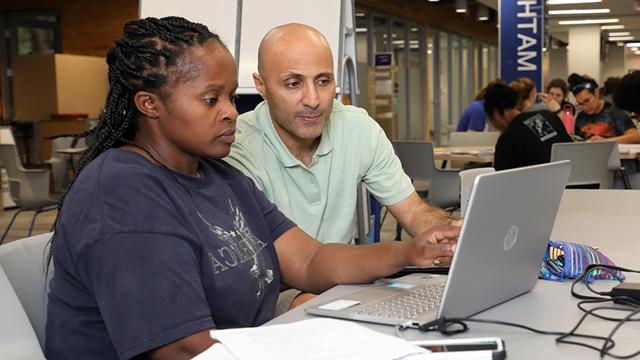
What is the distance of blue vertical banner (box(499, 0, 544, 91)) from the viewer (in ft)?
27.0

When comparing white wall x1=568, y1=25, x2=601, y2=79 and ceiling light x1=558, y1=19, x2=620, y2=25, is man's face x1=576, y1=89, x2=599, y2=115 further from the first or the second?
white wall x1=568, y1=25, x2=601, y2=79

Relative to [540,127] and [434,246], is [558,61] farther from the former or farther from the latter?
[434,246]

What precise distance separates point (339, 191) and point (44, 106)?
404 inches

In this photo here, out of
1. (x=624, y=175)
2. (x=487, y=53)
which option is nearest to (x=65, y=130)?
(x=624, y=175)

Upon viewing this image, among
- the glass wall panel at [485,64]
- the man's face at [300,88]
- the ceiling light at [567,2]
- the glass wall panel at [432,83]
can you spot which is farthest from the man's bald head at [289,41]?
the glass wall panel at [485,64]

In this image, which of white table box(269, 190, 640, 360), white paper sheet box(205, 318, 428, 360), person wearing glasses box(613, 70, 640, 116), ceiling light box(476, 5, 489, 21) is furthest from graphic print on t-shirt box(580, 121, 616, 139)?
ceiling light box(476, 5, 489, 21)

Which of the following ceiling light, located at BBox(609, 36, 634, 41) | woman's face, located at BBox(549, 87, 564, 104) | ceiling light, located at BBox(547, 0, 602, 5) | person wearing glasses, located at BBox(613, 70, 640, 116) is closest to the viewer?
person wearing glasses, located at BBox(613, 70, 640, 116)

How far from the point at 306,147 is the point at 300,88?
178 mm

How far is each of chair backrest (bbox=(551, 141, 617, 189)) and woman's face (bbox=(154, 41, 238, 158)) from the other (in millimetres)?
3749

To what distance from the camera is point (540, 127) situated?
4906 mm

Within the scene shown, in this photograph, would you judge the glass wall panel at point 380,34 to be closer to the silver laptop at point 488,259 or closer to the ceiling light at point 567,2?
the ceiling light at point 567,2

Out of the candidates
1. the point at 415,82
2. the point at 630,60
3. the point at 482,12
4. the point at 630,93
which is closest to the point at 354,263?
the point at 630,93

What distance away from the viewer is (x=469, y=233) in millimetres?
1208

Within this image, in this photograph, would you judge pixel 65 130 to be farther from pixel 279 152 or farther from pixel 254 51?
pixel 279 152
